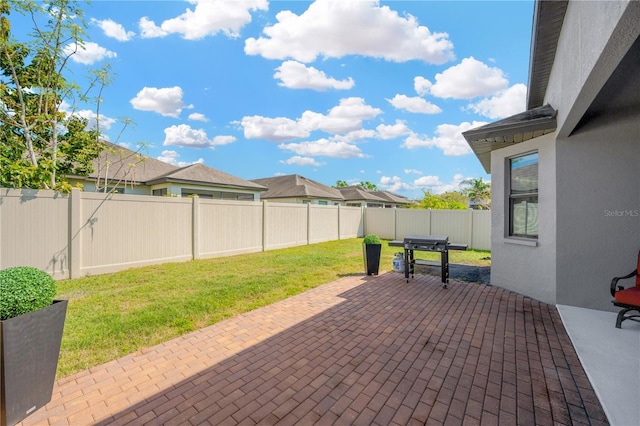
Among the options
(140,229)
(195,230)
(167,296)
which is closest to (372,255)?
(167,296)

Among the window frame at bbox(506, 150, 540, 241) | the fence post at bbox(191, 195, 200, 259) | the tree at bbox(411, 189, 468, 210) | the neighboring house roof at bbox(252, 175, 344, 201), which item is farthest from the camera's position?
the neighboring house roof at bbox(252, 175, 344, 201)

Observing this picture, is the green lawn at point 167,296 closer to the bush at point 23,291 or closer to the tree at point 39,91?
the bush at point 23,291

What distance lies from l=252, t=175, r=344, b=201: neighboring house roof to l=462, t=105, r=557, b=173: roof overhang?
17232 millimetres

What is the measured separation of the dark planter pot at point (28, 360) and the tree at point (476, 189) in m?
42.9

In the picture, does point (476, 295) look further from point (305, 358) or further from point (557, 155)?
point (305, 358)

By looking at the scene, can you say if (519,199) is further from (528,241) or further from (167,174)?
(167,174)

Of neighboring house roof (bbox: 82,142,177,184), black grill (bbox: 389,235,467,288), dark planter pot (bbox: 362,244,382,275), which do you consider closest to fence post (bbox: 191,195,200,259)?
dark planter pot (bbox: 362,244,382,275)

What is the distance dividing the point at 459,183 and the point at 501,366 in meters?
47.4

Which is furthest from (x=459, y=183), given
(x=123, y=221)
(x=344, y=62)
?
(x=123, y=221)

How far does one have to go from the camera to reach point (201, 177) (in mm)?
16047

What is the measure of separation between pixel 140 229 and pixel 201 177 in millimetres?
8715

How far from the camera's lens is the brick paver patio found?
233 centimetres

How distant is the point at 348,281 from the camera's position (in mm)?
6961

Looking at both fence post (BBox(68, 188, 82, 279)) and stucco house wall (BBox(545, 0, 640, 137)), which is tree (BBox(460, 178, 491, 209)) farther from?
fence post (BBox(68, 188, 82, 279))
